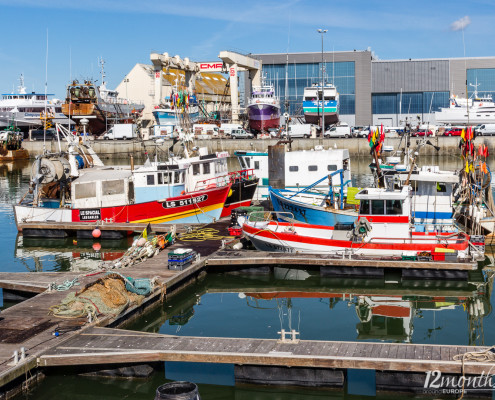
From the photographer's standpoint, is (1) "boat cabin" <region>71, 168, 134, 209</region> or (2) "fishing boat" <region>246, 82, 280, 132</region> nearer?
(1) "boat cabin" <region>71, 168, 134, 209</region>

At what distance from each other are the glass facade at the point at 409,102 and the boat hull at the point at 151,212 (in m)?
66.3

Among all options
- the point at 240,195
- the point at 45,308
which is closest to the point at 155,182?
the point at 240,195

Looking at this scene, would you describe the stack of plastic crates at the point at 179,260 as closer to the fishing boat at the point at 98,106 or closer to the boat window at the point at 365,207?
the boat window at the point at 365,207

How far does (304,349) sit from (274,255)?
854 centimetres

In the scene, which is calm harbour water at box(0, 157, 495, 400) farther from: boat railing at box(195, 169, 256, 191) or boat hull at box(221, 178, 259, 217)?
boat hull at box(221, 178, 259, 217)

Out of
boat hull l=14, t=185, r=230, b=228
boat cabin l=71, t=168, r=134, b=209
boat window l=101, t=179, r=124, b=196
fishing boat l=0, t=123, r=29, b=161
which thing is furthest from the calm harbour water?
fishing boat l=0, t=123, r=29, b=161

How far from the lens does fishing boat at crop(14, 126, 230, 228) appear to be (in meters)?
28.0

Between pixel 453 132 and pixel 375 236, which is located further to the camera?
pixel 453 132

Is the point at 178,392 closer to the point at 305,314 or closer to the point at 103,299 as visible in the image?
the point at 103,299

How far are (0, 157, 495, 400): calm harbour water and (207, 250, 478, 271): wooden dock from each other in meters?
0.60

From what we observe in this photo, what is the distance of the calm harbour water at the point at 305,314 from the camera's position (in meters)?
12.9

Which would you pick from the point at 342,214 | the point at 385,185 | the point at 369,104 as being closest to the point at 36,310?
the point at 342,214

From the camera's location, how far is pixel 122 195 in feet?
92.3

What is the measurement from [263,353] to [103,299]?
15.7 feet
